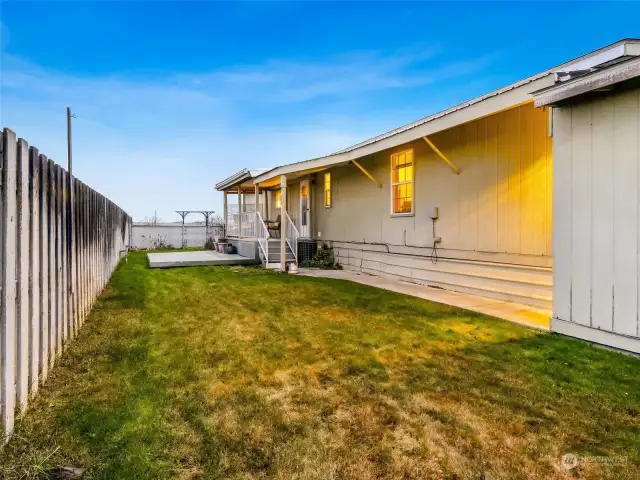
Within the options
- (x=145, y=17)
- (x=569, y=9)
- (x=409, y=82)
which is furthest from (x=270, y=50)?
(x=569, y=9)

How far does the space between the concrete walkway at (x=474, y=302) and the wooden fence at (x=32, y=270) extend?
5035mm

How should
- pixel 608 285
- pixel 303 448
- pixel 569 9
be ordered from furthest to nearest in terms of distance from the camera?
pixel 569 9, pixel 608 285, pixel 303 448

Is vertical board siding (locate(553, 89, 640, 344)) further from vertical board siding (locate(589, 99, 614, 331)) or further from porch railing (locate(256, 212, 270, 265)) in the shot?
porch railing (locate(256, 212, 270, 265))

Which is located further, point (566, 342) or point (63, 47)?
point (63, 47)

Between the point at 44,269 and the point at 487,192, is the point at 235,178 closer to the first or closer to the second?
the point at 487,192

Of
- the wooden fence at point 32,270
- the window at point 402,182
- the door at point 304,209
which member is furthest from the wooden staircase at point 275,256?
the wooden fence at point 32,270

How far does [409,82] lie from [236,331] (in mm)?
23690

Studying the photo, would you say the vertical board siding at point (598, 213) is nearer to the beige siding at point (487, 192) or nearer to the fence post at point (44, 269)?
the beige siding at point (487, 192)

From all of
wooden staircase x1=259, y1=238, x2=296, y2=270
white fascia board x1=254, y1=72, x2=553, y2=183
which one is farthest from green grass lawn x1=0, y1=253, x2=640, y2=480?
wooden staircase x1=259, y1=238, x2=296, y2=270

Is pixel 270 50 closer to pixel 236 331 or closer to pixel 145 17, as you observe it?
pixel 145 17

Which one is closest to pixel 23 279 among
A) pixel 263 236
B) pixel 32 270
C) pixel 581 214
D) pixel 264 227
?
pixel 32 270

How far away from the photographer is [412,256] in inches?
346

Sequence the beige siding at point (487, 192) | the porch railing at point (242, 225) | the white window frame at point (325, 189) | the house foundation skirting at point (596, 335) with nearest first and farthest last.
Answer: the house foundation skirting at point (596, 335)
the beige siding at point (487, 192)
the white window frame at point (325, 189)
the porch railing at point (242, 225)

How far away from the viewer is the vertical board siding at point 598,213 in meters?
3.67
